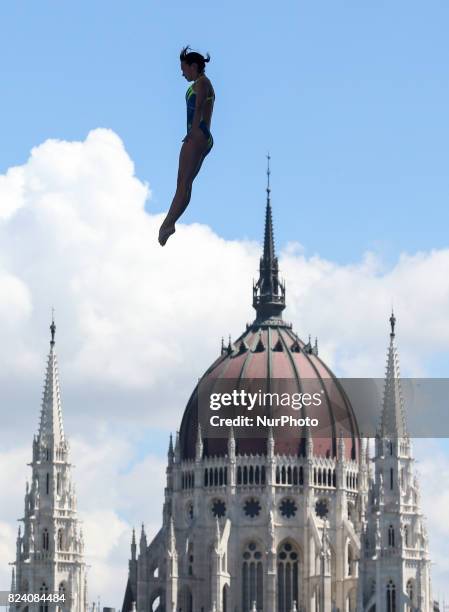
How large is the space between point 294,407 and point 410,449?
14416 millimetres

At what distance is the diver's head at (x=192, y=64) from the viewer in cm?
1395

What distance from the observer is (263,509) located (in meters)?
153

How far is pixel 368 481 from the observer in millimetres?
156250

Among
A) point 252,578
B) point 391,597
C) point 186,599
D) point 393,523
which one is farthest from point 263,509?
point 391,597

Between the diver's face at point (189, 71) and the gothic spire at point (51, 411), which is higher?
the gothic spire at point (51, 411)

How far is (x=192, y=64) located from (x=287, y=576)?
456 ft

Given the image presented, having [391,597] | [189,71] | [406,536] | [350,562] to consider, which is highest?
[406,536]

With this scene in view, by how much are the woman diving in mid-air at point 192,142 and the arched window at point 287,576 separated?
138 meters

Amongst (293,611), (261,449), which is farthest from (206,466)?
(293,611)

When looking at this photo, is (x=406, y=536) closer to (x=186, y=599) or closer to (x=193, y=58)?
(x=186, y=599)

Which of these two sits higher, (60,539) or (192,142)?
(60,539)

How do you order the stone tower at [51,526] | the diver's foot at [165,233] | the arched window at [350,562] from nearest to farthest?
the diver's foot at [165,233] → the stone tower at [51,526] → the arched window at [350,562]

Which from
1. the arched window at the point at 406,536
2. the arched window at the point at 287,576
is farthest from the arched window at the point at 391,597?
the arched window at the point at 287,576

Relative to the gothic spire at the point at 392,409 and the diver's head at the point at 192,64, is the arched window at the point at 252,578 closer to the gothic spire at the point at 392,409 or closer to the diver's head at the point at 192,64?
the gothic spire at the point at 392,409
